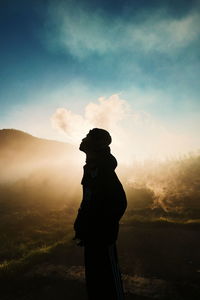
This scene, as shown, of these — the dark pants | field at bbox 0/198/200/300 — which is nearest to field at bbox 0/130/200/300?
field at bbox 0/198/200/300

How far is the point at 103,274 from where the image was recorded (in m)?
2.56

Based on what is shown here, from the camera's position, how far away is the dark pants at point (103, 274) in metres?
2.52

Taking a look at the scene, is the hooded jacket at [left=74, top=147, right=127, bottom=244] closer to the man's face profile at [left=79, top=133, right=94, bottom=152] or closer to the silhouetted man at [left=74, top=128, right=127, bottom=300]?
the silhouetted man at [left=74, top=128, right=127, bottom=300]

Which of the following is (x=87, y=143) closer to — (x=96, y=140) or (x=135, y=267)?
(x=96, y=140)

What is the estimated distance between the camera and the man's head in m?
2.82

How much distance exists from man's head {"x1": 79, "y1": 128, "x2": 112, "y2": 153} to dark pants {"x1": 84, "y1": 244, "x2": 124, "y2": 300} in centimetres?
113

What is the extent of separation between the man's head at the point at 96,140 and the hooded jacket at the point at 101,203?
0.08 meters

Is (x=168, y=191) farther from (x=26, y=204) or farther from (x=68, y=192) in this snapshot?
(x=26, y=204)

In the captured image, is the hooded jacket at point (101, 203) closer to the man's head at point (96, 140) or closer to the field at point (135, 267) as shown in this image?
the man's head at point (96, 140)

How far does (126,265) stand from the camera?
5691 millimetres

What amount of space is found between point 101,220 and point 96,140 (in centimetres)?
92

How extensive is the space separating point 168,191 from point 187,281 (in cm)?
1748

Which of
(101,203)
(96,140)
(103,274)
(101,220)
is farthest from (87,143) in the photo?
(103,274)

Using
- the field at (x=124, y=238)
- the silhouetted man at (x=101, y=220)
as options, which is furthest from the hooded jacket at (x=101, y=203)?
the field at (x=124, y=238)
